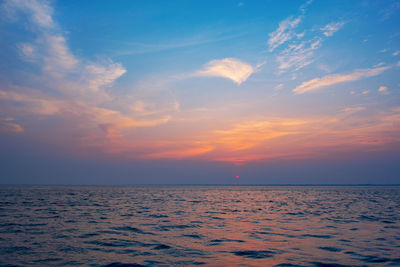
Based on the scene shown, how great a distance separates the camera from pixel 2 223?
19938 millimetres

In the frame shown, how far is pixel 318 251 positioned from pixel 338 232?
6276mm

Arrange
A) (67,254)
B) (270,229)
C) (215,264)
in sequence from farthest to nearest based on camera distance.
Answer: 1. (270,229)
2. (67,254)
3. (215,264)

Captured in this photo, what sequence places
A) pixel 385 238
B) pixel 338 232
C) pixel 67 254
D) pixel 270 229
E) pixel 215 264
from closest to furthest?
pixel 215 264
pixel 67 254
pixel 385 238
pixel 338 232
pixel 270 229

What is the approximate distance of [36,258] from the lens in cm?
1124

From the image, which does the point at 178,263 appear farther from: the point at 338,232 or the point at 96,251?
the point at 338,232

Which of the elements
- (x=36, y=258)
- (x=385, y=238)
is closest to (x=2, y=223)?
(x=36, y=258)

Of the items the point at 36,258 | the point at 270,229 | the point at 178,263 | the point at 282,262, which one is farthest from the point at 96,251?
the point at 270,229

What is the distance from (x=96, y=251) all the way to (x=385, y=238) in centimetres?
1582

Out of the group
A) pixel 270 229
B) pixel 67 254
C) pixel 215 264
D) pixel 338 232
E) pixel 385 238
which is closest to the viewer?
pixel 215 264

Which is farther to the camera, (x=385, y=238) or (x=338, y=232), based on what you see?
(x=338, y=232)

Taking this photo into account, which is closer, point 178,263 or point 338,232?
point 178,263

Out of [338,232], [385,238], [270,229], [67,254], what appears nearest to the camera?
[67,254]

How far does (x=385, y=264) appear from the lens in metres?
10.6

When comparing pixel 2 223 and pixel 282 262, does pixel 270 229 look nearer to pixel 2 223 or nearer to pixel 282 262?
pixel 282 262
